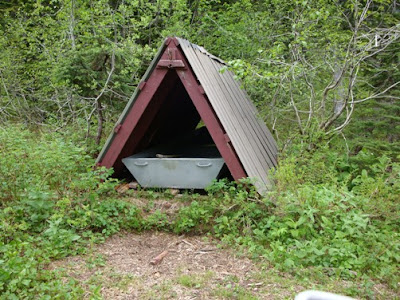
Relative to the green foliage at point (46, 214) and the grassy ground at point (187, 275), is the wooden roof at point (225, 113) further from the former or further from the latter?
the grassy ground at point (187, 275)

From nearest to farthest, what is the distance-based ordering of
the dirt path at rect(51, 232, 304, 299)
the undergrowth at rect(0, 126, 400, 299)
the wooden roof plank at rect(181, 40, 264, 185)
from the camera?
the dirt path at rect(51, 232, 304, 299) < the undergrowth at rect(0, 126, 400, 299) < the wooden roof plank at rect(181, 40, 264, 185)

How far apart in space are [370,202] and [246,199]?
1.69 m

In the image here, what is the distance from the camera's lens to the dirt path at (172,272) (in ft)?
12.3

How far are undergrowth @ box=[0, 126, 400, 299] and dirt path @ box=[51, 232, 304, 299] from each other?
20 centimetres

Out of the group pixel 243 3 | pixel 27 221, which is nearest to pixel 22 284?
pixel 27 221

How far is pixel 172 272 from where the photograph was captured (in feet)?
13.9

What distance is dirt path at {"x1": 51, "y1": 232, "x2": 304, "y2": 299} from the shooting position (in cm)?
374

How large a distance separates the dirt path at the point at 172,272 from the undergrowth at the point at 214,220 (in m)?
0.20

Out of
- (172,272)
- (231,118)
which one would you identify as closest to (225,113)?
(231,118)

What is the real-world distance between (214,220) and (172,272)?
A: 1.12 m

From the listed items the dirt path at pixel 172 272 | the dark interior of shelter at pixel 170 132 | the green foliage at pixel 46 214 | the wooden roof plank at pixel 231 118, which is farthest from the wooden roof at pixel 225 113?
the dirt path at pixel 172 272

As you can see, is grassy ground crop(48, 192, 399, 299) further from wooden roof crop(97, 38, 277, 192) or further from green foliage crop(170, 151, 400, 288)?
wooden roof crop(97, 38, 277, 192)

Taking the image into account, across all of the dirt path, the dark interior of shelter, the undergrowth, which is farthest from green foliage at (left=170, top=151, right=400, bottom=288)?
the dark interior of shelter

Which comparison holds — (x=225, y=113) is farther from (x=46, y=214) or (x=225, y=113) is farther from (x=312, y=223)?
(x=46, y=214)
